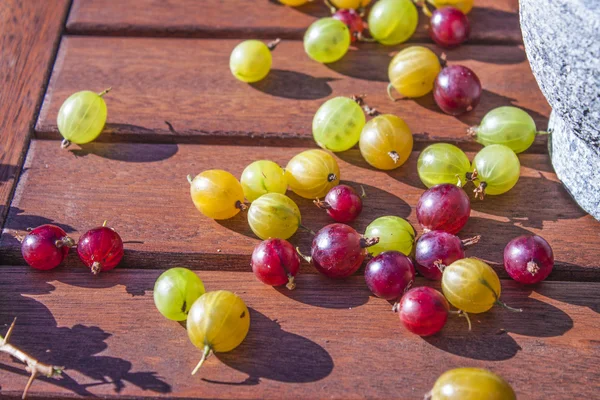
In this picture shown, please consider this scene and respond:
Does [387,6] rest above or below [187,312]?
above

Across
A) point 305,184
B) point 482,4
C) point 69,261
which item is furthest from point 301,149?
point 482,4

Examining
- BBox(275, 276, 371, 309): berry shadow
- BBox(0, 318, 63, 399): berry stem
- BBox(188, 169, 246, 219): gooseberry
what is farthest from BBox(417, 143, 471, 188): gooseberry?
BBox(0, 318, 63, 399): berry stem

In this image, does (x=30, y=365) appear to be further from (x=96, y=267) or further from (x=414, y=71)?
(x=414, y=71)

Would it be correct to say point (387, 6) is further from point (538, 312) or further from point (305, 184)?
point (538, 312)

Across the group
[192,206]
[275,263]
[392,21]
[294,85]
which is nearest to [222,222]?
[192,206]

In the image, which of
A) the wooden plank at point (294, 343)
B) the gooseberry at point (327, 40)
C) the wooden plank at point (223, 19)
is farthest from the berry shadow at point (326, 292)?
the wooden plank at point (223, 19)
